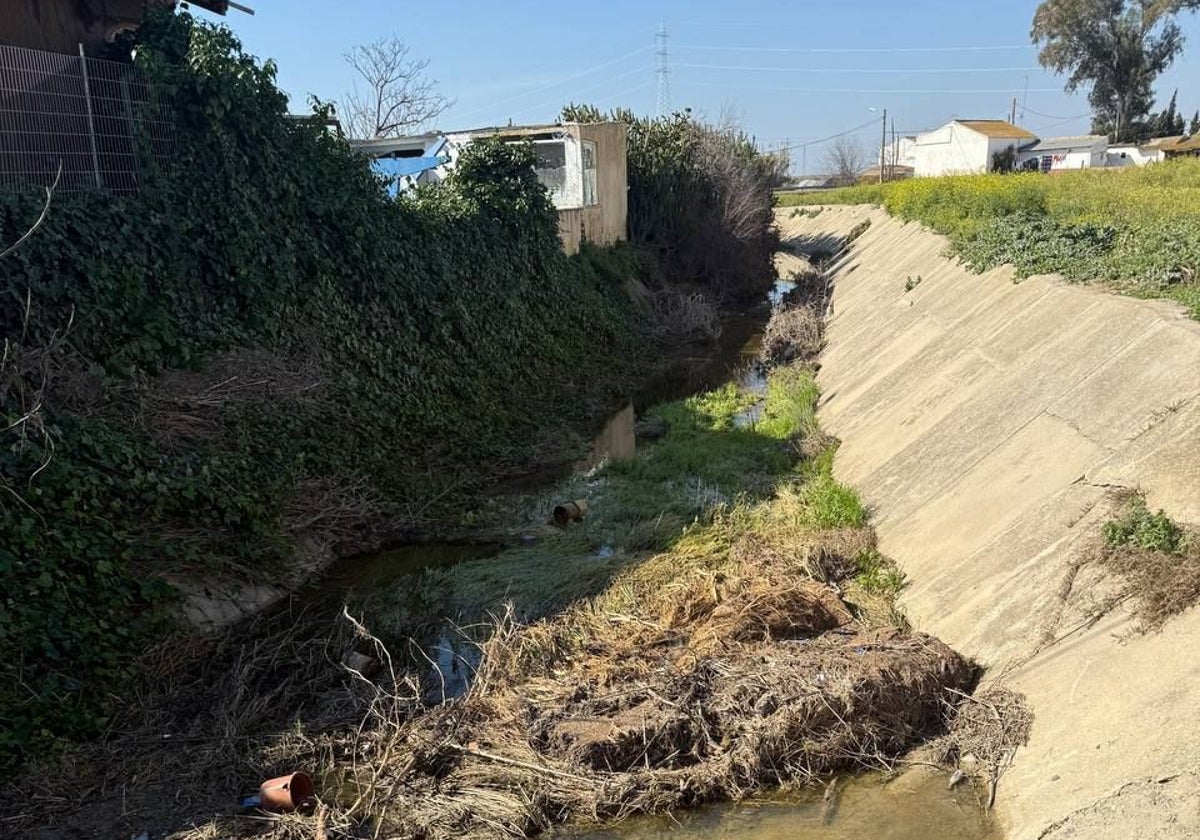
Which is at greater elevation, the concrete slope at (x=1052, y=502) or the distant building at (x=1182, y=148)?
the distant building at (x=1182, y=148)

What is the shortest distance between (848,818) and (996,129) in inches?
2644

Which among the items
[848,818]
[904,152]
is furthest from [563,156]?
[904,152]

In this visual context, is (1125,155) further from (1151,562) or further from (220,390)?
(220,390)

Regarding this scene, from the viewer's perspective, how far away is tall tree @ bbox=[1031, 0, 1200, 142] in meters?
52.1

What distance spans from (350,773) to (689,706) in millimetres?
2346

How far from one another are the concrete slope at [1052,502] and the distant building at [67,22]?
10806mm

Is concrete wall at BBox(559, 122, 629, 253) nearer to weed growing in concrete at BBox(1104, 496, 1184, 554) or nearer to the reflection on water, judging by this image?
weed growing in concrete at BBox(1104, 496, 1184, 554)

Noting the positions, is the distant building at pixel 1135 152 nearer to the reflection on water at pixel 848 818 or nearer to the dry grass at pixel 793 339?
the dry grass at pixel 793 339

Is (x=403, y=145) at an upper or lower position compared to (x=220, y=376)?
upper

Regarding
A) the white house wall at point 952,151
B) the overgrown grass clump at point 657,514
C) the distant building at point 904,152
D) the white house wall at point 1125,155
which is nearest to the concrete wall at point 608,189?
the overgrown grass clump at point 657,514

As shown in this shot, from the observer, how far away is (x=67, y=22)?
397 inches

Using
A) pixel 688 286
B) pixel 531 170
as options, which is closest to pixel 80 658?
pixel 531 170

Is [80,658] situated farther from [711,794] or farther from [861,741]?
[861,741]

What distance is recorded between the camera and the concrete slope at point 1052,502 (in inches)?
170
